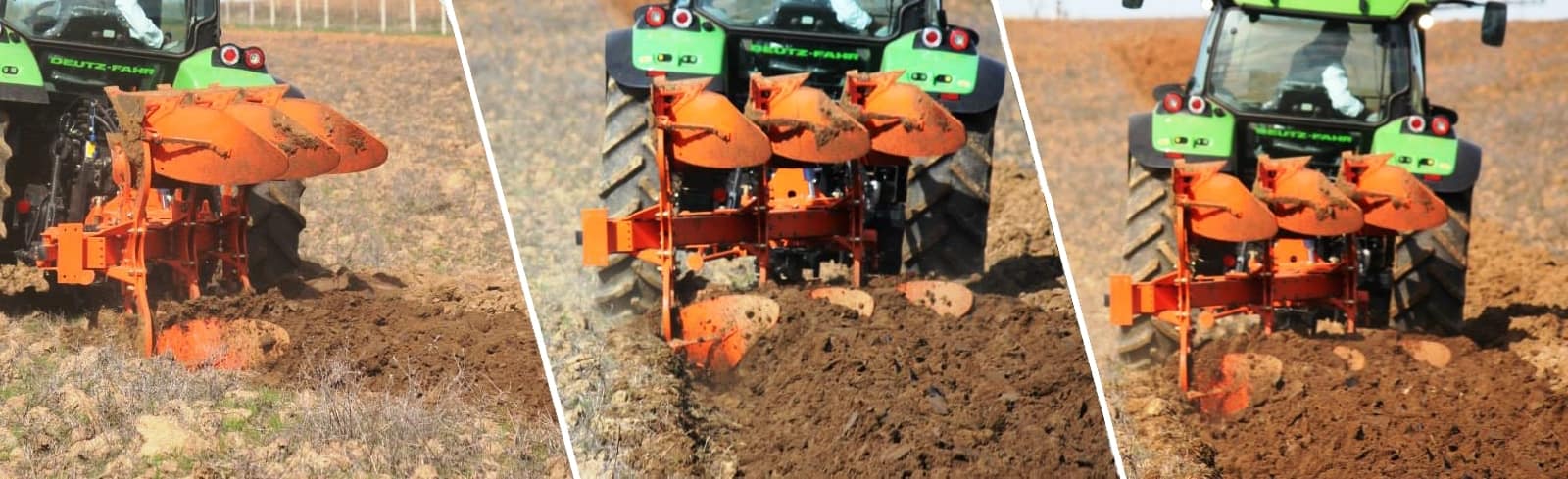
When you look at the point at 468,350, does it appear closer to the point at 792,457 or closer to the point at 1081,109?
the point at 792,457

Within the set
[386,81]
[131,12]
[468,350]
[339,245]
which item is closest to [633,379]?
[468,350]

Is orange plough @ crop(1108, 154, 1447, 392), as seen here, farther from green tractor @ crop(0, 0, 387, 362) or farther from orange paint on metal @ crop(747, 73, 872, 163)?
green tractor @ crop(0, 0, 387, 362)

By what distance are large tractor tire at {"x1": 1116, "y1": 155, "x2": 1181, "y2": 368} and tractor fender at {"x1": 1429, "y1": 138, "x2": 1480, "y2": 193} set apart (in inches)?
45.0

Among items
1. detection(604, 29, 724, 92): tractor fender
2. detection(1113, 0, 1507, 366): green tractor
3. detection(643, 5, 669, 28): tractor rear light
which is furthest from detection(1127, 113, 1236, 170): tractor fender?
detection(643, 5, 669, 28): tractor rear light

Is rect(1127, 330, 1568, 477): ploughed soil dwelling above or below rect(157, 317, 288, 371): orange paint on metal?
below

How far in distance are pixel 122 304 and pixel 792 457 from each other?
3.47m

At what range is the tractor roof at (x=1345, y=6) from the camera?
25.5 ft

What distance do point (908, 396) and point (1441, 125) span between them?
339 centimetres

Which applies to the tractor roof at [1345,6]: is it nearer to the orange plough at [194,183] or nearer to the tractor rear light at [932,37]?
the tractor rear light at [932,37]

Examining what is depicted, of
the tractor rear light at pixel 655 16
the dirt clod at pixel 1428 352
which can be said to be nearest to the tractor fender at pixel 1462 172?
the dirt clod at pixel 1428 352

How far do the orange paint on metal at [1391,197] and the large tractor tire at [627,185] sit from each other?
2.78 m

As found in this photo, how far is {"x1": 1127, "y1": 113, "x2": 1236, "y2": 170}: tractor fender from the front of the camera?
25.4ft

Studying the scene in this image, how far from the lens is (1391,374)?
6.80m

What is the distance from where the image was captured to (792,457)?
16.9 feet
